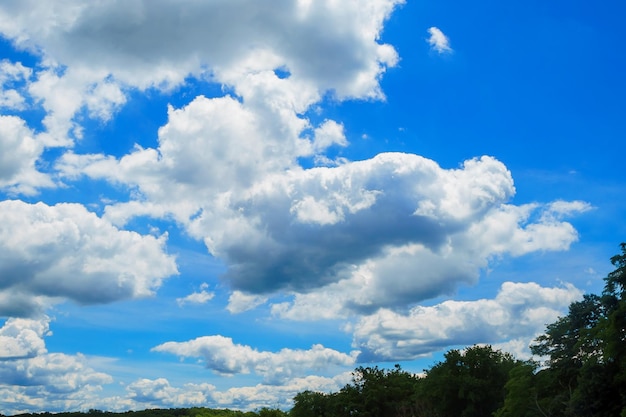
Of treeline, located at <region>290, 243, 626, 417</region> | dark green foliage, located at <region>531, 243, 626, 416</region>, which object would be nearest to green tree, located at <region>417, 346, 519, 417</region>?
treeline, located at <region>290, 243, 626, 417</region>

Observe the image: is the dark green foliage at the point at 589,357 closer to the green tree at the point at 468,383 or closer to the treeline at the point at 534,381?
the treeline at the point at 534,381

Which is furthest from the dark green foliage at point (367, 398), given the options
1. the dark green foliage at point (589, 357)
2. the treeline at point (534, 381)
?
the dark green foliage at point (589, 357)

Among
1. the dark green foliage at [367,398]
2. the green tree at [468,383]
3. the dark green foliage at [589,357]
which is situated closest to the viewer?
the dark green foliage at [589,357]

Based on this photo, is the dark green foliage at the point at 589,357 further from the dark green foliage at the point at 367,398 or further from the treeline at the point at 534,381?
the dark green foliage at the point at 367,398

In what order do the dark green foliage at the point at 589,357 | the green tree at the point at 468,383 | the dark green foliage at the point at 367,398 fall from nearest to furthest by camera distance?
the dark green foliage at the point at 589,357
the green tree at the point at 468,383
the dark green foliage at the point at 367,398

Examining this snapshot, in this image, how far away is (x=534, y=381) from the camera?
2657 inches

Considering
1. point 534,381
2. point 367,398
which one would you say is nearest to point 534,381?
point 534,381

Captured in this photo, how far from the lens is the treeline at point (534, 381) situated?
54.1 metres

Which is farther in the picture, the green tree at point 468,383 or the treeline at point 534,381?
the green tree at point 468,383

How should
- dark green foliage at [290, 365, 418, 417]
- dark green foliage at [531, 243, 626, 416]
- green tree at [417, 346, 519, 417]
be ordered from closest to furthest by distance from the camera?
dark green foliage at [531, 243, 626, 416] → green tree at [417, 346, 519, 417] → dark green foliage at [290, 365, 418, 417]

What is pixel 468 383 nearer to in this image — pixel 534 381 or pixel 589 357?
pixel 534 381

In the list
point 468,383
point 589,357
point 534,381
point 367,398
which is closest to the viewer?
point 589,357

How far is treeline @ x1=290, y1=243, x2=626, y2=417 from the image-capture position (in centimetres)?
5412

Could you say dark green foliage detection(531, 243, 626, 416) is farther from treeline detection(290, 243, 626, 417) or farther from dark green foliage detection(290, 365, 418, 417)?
dark green foliage detection(290, 365, 418, 417)
